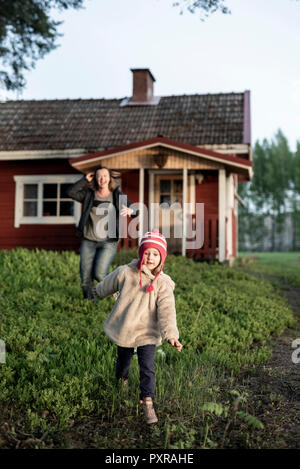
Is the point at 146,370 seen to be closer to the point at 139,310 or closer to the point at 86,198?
the point at 139,310

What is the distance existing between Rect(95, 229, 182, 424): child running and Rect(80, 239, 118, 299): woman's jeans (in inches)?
117

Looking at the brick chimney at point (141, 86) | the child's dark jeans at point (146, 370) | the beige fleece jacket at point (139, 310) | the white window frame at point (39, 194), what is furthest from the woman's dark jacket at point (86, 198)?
the brick chimney at point (141, 86)

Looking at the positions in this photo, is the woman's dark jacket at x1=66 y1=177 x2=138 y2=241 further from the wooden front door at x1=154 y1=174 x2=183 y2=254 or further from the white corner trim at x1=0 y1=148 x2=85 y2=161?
the white corner trim at x1=0 y1=148 x2=85 y2=161

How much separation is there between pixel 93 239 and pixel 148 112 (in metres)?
10.5

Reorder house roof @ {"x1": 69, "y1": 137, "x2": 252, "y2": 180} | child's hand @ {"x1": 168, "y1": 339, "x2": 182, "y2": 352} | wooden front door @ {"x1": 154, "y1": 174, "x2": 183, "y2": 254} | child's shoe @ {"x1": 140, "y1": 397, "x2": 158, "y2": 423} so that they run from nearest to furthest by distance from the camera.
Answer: child's hand @ {"x1": 168, "y1": 339, "x2": 182, "y2": 352}, child's shoe @ {"x1": 140, "y1": 397, "x2": 158, "y2": 423}, house roof @ {"x1": 69, "y1": 137, "x2": 252, "y2": 180}, wooden front door @ {"x1": 154, "y1": 174, "x2": 183, "y2": 254}

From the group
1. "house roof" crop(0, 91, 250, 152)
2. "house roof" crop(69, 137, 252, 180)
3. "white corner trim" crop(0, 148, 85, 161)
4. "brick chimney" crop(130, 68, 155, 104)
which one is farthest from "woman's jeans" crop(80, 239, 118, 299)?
"brick chimney" crop(130, 68, 155, 104)

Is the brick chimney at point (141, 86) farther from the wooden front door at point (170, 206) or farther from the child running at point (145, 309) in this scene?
the child running at point (145, 309)

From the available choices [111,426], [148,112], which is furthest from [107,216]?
[148,112]

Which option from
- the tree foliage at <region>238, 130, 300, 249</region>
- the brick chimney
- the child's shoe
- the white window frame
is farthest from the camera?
the tree foliage at <region>238, 130, 300, 249</region>

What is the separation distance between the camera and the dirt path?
344 centimetres

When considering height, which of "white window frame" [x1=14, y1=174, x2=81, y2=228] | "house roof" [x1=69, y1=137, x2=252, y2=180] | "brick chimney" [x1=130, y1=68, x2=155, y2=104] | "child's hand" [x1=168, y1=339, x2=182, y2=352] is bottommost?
"child's hand" [x1=168, y1=339, x2=182, y2=352]

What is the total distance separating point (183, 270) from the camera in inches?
413

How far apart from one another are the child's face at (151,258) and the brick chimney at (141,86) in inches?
561

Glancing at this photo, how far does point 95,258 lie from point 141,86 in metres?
11.9
